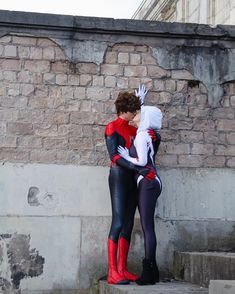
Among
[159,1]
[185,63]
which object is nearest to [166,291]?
[185,63]

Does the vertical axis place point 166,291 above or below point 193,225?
below

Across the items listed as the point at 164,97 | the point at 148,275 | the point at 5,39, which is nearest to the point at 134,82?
the point at 164,97

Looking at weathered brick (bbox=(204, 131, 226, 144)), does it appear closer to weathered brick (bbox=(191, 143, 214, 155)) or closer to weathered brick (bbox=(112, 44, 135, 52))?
weathered brick (bbox=(191, 143, 214, 155))

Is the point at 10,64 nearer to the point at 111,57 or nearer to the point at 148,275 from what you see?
the point at 111,57

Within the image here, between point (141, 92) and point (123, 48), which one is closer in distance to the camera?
point (141, 92)

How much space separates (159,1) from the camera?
15195 millimetres

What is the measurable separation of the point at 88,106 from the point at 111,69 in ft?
1.72

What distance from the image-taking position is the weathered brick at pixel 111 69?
24.3 feet

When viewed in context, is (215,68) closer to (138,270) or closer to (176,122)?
(176,122)

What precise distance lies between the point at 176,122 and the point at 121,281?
2.14 metres

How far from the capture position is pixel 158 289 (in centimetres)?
575

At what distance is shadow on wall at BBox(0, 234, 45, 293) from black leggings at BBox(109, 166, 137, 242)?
1.10 m

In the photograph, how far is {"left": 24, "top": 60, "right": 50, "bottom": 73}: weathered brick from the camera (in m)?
7.27

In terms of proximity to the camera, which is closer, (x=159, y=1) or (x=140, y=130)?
(x=140, y=130)
